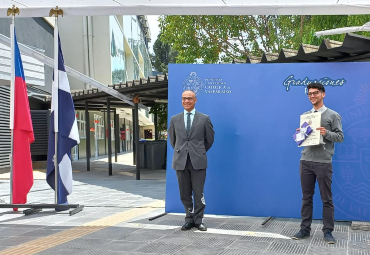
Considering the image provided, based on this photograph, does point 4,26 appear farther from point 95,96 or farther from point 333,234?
point 333,234

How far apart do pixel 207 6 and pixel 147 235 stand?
316 centimetres

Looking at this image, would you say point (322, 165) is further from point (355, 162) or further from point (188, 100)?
point (188, 100)

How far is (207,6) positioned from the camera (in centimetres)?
631

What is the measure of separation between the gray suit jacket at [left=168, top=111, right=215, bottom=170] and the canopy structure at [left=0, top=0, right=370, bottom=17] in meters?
1.56

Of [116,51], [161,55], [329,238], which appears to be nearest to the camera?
[329,238]

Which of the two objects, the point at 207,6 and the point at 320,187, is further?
the point at 207,6

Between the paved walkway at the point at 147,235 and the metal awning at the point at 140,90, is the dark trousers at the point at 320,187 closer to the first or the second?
the paved walkway at the point at 147,235

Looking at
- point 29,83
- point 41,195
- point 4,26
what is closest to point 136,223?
point 41,195

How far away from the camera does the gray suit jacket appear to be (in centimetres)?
584

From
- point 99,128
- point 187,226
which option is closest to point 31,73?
point 187,226

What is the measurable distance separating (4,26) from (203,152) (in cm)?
1230

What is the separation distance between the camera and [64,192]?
7203mm

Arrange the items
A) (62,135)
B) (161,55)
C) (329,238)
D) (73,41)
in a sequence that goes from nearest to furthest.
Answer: (329,238) → (62,135) → (73,41) → (161,55)

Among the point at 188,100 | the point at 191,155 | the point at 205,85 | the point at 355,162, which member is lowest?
the point at 355,162
